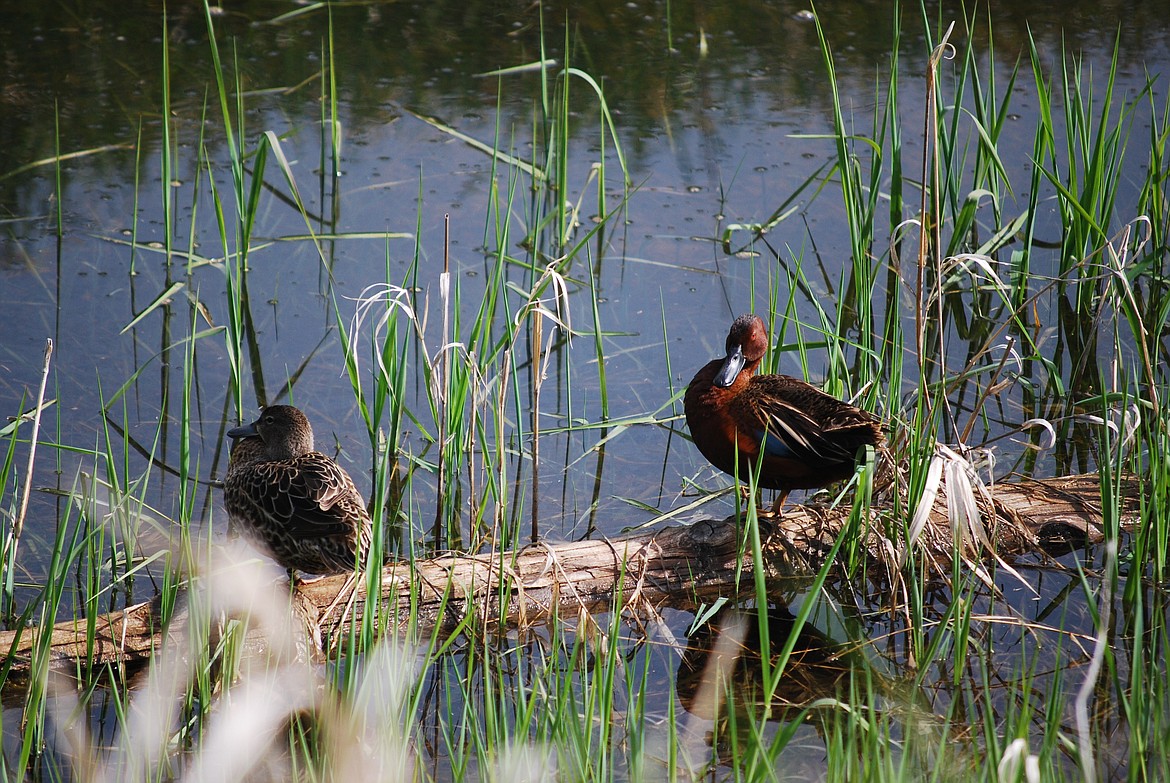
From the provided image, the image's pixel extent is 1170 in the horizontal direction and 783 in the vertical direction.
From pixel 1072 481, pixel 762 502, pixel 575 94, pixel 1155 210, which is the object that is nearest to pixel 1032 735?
pixel 1072 481

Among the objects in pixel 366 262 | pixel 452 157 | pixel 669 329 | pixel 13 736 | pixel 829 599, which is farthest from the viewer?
pixel 452 157

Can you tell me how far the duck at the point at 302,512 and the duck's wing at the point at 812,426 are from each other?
1.32m

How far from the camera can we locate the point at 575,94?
7547 mm

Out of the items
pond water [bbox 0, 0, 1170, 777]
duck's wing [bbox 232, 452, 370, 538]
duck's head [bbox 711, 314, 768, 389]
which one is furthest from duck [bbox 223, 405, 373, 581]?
duck's head [bbox 711, 314, 768, 389]

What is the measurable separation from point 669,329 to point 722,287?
0.46m

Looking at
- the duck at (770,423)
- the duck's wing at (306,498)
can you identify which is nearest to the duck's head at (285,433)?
the duck's wing at (306,498)

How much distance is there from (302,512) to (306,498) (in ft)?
0.14

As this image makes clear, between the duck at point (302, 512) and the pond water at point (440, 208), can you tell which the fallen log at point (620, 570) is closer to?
the duck at point (302, 512)

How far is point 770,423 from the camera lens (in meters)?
3.92

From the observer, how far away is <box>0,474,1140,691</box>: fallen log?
11.5 feet

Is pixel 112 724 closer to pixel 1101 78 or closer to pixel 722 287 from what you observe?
pixel 722 287

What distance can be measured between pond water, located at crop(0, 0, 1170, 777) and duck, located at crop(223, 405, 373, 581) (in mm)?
433

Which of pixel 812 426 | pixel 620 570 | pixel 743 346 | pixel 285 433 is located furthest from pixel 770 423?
pixel 285 433

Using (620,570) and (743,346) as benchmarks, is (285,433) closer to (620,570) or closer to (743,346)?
(620,570)
